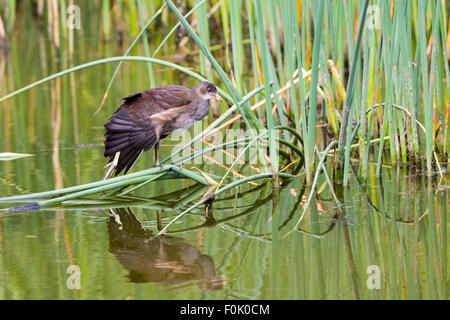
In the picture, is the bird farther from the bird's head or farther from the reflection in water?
the reflection in water

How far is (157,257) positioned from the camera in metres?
2.85

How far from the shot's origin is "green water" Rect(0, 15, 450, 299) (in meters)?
2.53

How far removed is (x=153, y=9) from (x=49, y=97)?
2.35 meters

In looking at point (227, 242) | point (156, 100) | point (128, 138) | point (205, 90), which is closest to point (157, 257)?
point (227, 242)

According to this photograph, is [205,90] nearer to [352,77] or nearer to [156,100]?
[156,100]

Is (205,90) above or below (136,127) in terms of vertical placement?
above

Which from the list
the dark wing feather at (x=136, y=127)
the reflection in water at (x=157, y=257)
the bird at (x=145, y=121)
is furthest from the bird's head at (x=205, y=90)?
the reflection in water at (x=157, y=257)

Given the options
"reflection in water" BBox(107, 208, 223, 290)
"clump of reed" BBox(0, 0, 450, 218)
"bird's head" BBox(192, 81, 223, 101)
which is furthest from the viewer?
"bird's head" BBox(192, 81, 223, 101)

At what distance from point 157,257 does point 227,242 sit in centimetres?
31

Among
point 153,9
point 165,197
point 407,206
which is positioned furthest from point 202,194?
point 153,9

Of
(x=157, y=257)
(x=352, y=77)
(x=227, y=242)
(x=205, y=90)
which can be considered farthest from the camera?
(x=205, y=90)

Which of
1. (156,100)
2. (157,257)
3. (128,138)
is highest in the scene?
(156,100)

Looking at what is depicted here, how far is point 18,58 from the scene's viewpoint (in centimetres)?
812

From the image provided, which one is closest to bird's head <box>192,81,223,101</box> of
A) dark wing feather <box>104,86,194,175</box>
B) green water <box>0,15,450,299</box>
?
dark wing feather <box>104,86,194,175</box>
